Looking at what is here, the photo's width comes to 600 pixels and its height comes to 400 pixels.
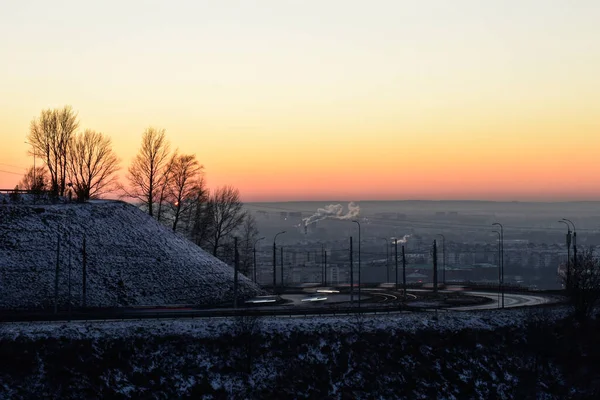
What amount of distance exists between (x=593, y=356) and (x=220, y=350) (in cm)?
2928

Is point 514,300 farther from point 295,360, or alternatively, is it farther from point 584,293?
point 295,360

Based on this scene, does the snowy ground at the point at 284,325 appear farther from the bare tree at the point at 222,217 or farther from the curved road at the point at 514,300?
the bare tree at the point at 222,217

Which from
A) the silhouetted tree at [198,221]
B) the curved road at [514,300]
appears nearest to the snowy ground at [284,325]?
the curved road at [514,300]

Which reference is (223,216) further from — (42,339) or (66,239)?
(42,339)

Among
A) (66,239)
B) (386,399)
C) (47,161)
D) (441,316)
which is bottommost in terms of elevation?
(386,399)

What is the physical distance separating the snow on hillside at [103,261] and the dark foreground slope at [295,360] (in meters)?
19.6

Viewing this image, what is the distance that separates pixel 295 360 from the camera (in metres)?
53.8

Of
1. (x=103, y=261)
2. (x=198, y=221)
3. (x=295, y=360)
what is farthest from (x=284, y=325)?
(x=198, y=221)

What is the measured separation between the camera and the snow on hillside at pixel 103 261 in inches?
2980

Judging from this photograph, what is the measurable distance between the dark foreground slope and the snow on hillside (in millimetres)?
19621

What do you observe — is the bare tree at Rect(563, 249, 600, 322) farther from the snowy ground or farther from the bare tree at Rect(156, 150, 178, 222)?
the bare tree at Rect(156, 150, 178, 222)

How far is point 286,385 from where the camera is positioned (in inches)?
2019

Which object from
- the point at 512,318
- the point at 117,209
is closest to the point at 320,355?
the point at 512,318

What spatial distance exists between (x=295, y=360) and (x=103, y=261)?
116ft
